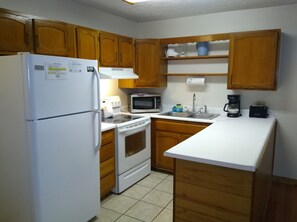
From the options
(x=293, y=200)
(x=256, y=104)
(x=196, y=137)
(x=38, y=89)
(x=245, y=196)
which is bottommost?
(x=293, y=200)

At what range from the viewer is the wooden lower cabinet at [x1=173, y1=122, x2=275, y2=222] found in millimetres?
1530

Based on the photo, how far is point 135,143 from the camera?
10.8 ft

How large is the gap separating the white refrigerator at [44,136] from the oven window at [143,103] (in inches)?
63.0

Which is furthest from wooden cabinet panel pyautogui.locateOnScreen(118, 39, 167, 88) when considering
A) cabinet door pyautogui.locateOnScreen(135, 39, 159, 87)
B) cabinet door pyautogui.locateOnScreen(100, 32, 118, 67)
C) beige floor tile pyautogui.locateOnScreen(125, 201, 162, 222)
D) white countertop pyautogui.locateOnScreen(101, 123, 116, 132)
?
beige floor tile pyautogui.locateOnScreen(125, 201, 162, 222)

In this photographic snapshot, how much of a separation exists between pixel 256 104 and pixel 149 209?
2.04m

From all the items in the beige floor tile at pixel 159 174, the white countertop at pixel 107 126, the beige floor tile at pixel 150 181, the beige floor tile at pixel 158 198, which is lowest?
the beige floor tile at pixel 158 198

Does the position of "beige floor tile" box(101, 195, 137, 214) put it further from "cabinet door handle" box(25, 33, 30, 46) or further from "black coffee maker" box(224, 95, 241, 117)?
"cabinet door handle" box(25, 33, 30, 46)

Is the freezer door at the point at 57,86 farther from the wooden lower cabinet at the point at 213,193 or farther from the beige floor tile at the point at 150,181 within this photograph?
the beige floor tile at the point at 150,181

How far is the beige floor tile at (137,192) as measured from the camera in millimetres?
2965

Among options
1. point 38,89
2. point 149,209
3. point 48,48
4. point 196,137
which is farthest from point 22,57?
point 149,209

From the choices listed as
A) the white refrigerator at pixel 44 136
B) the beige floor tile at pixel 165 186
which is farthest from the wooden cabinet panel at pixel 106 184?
the beige floor tile at pixel 165 186

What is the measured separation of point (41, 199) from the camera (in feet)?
6.19

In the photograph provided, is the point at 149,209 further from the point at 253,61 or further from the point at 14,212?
the point at 253,61

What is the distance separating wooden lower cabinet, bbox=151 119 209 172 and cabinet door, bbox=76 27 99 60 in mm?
1343
